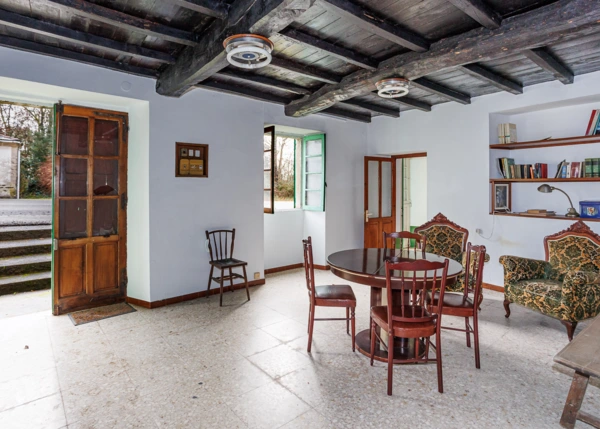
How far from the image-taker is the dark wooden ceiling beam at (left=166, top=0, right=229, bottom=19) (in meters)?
2.41

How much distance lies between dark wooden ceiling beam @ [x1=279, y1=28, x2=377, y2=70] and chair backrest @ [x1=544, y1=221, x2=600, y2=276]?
2.74 metres

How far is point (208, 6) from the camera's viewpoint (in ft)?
8.19

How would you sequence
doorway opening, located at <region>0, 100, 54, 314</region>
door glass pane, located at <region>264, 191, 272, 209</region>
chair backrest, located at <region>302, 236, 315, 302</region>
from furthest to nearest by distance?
door glass pane, located at <region>264, 191, 272, 209</region>, doorway opening, located at <region>0, 100, 54, 314</region>, chair backrest, located at <region>302, 236, 315, 302</region>

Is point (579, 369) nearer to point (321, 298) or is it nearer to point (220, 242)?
point (321, 298)

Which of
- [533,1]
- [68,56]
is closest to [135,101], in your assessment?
[68,56]

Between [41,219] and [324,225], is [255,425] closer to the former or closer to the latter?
[324,225]

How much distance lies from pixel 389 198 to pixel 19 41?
5718mm

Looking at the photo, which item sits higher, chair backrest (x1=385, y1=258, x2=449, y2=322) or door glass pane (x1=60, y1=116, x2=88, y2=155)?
door glass pane (x1=60, y1=116, x2=88, y2=155)

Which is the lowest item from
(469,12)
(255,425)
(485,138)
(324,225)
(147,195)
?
(255,425)

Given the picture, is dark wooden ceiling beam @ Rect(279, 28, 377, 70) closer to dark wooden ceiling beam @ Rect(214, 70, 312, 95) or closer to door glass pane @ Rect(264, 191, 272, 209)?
dark wooden ceiling beam @ Rect(214, 70, 312, 95)

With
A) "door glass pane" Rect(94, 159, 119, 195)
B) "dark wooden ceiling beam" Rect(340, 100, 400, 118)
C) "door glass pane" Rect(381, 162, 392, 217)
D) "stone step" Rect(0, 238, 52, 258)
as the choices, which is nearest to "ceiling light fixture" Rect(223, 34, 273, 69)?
"door glass pane" Rect(94, 159, 119, 195)

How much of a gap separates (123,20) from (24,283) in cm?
428

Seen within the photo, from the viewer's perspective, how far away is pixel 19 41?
3121 millimetres

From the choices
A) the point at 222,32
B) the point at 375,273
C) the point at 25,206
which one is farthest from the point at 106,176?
the point at 25,206
